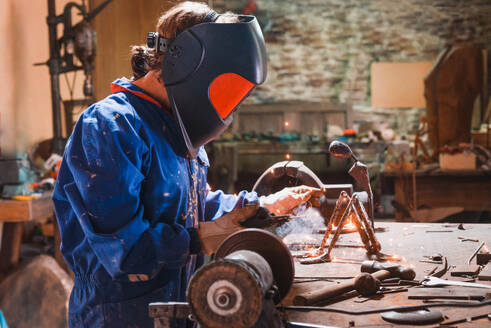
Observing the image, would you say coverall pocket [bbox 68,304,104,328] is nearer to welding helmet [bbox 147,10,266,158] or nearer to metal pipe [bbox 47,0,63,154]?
welding helmet [bbox 147,10,266,158]

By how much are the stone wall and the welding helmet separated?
383 inches

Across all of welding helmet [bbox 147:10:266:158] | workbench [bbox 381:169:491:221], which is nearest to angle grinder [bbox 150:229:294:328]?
welding helmet [bbox 147:10:266:158]

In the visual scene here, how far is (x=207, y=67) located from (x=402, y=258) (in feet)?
4.01

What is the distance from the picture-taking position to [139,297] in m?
1.73

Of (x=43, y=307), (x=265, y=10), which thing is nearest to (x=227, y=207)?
(x=43, y=307)

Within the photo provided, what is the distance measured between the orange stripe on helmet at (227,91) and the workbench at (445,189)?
4.88 m

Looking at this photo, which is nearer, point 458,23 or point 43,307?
point 43,307

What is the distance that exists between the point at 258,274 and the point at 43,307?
3358mm

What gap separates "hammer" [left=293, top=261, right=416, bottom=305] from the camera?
1.70m

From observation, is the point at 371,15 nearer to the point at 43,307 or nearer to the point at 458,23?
the point at 458,23

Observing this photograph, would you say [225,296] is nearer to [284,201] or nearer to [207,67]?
[207,67]

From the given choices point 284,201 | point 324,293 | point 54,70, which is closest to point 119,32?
point 54,70

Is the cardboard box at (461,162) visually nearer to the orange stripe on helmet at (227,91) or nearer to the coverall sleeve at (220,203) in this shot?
the coverall sleeve at (220,203)

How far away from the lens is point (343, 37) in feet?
37.6
